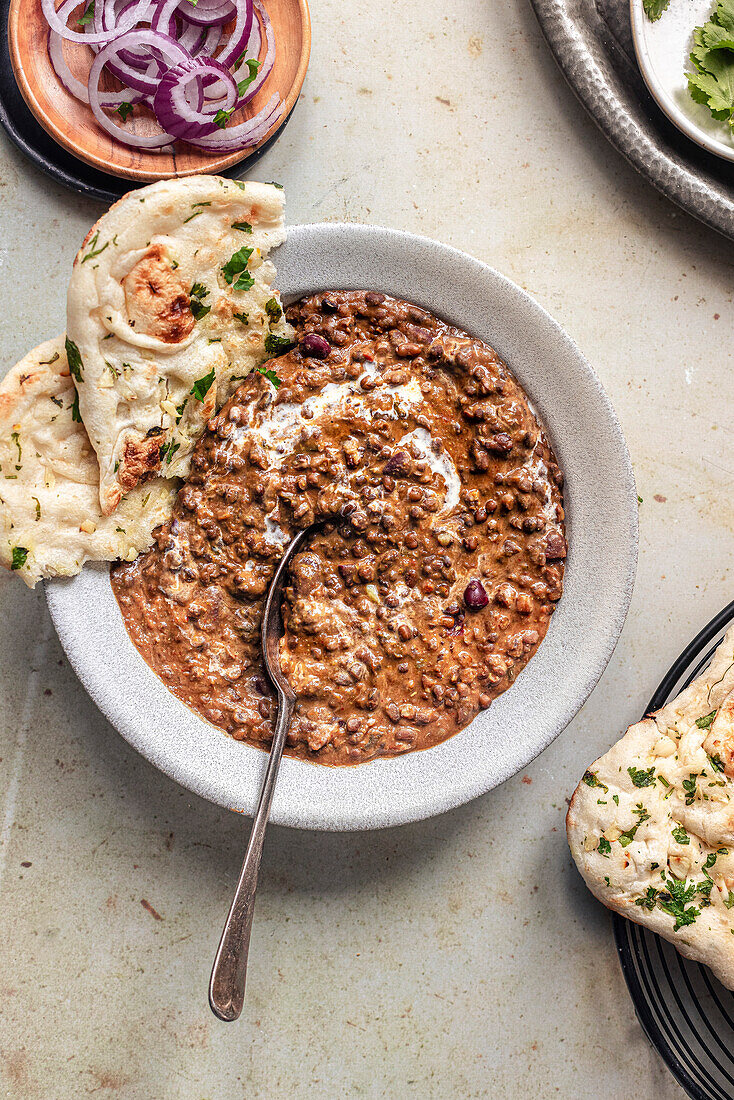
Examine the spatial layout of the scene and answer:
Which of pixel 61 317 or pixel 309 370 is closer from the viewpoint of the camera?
pixel 309 370

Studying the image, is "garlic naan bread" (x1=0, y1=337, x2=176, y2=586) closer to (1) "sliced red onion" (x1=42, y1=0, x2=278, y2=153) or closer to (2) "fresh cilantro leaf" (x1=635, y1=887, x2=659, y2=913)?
(1) "sliced red onion" (x1=42, y1=0, x2=278, y2=153)

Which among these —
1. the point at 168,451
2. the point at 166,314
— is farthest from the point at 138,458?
the point at 166,314

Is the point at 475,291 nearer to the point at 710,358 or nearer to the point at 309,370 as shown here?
the point at 309,370

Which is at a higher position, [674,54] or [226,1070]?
[674,54]

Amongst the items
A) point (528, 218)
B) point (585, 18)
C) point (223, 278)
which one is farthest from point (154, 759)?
point (585, 18)

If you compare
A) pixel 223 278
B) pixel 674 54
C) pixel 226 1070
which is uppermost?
pixel 674 54

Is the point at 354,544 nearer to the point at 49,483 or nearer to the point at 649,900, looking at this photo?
the point at 49,483
